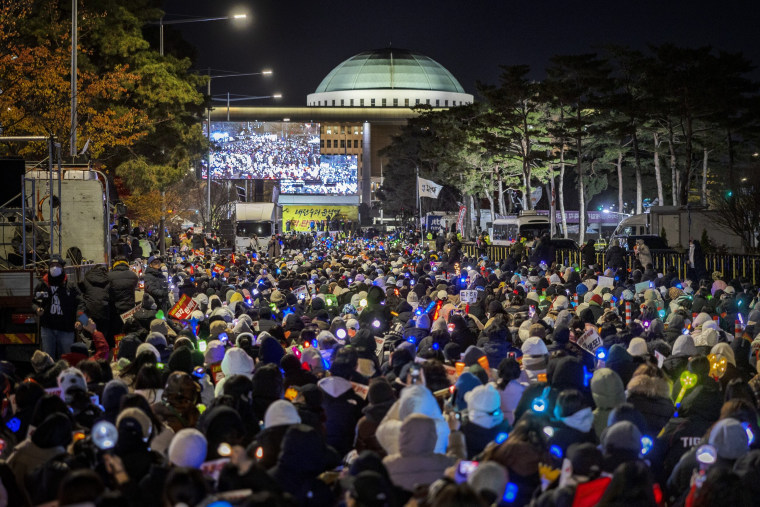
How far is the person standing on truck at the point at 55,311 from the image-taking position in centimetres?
1473

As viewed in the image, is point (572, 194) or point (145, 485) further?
point (572, 194)

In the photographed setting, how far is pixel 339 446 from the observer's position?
923 cm

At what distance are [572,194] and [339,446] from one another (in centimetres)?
9006

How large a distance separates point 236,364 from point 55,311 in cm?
497

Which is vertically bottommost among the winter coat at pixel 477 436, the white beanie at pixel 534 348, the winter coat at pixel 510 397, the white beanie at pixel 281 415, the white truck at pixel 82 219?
the winter coat at pixel 477 436

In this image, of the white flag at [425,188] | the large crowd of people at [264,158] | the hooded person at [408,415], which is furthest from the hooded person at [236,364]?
the large crowd of people at [264,158]

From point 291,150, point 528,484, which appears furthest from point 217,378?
point 291,150

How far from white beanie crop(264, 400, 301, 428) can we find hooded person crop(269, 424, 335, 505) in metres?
0.51

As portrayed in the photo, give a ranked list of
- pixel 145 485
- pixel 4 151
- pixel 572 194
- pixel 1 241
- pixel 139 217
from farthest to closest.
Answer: pixel 572 194 < pixel 139 217 < pixel 4 151 < pixel 1 241 < pixel 145 485

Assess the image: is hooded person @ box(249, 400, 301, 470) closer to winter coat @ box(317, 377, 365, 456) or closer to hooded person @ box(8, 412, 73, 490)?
hooded person @ box(8, 412, 73, 490)

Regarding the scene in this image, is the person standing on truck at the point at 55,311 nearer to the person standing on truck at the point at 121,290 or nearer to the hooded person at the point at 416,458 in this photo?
the person standing on truck at the point at 121,290

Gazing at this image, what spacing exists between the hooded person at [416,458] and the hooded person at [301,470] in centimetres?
44

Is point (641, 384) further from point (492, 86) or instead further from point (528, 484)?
point (492, 86)

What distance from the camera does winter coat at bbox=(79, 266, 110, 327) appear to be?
16766mm
